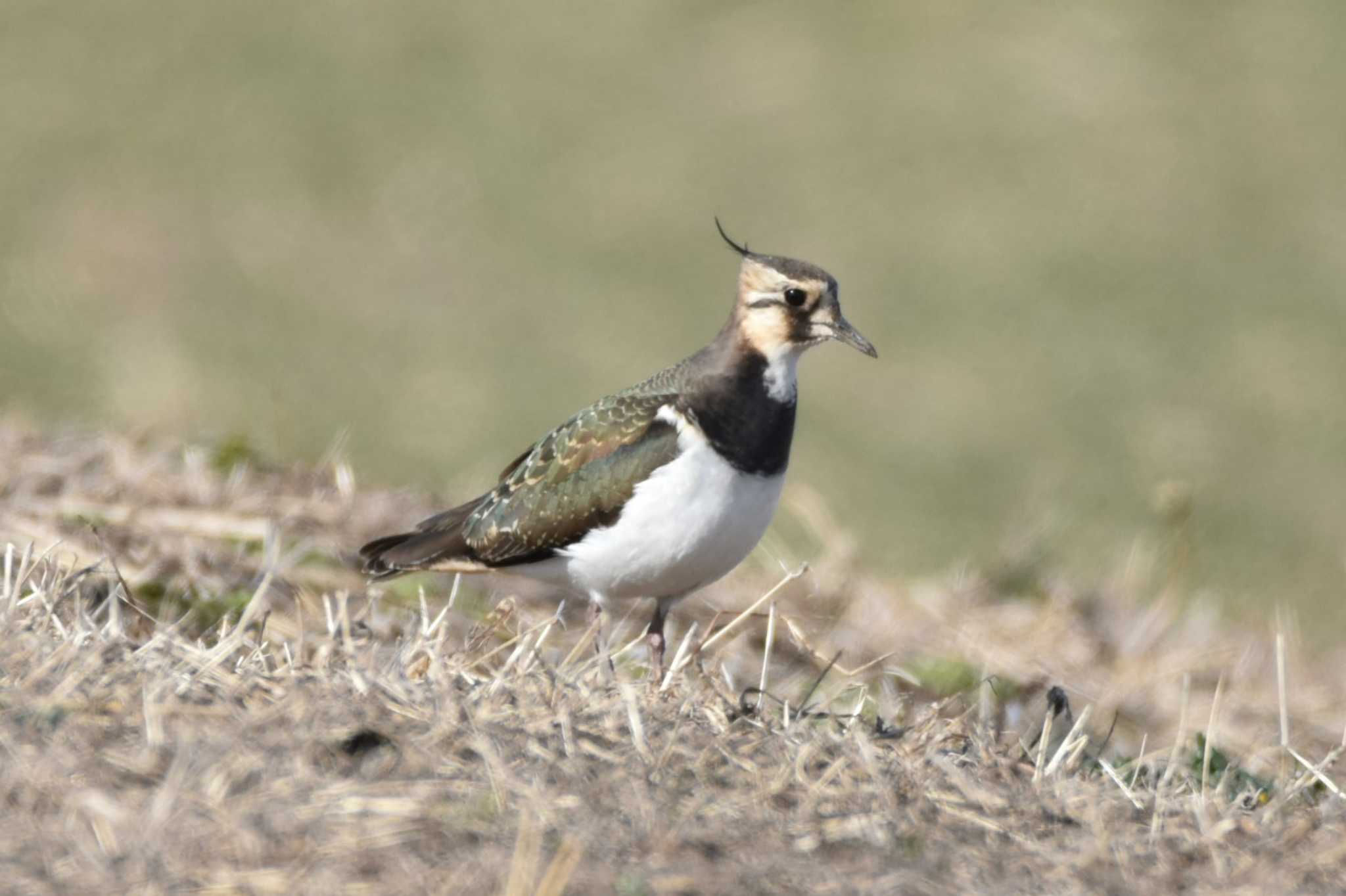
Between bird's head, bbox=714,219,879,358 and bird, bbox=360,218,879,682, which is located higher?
bird's head, bbox=714,219,879,358

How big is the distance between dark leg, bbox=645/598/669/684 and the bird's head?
0.94m

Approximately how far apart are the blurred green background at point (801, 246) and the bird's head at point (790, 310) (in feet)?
13.2

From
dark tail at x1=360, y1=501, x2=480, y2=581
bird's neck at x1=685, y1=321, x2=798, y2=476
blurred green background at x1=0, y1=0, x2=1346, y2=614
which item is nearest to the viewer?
bird's neck at x1=685, y1=321, x2=798, y2=476

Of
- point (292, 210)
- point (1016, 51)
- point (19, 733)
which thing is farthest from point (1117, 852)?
point (1016, 51)

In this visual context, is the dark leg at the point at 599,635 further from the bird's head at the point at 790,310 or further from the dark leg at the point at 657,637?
the bird's head at the point at 790,310

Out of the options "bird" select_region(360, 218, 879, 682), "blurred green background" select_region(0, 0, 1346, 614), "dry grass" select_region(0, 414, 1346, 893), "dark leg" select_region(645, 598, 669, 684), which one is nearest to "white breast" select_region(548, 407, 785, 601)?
"bird" select_region(360, 218, 879, 682)

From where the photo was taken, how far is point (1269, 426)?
13086 mm

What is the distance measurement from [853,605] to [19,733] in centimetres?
441

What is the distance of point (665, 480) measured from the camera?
20.7 feet

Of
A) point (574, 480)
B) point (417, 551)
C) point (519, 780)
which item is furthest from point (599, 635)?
point (519, 780)

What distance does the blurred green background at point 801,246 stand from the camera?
12.6 meters

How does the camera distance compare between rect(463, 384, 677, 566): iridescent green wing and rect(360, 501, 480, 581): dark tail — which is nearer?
rect(463, 384, 677, 566): iridescent green wing

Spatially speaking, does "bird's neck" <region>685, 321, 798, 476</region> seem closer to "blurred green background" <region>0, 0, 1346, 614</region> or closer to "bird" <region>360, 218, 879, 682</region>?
"bird" <region>360, 218, 879, 682</region>

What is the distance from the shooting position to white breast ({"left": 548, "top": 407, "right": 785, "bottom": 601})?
6215 millimetres
